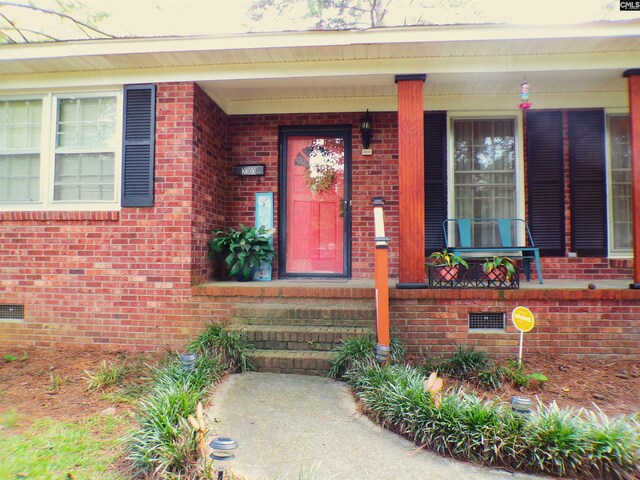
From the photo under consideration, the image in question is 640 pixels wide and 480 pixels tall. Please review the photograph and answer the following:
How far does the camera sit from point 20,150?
485cm

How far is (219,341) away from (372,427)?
5.52 feet

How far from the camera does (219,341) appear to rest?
373 centimetres

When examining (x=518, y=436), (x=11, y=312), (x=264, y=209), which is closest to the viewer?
(x=518, y=436)

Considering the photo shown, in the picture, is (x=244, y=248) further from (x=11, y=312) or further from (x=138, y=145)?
(x=11, y=312)

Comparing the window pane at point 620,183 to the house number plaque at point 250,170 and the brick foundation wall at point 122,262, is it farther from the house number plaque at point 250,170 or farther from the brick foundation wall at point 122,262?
the brick foundation wall at point 122,262

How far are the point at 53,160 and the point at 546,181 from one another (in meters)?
6.34

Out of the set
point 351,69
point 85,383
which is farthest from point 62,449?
point 351,69

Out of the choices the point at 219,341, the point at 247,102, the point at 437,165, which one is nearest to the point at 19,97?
the point at 247,102

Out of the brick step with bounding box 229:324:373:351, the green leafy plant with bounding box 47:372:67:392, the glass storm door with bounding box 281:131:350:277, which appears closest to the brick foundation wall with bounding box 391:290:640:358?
the brick step with bounding box 229:324:373:351

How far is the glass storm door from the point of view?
220 inches

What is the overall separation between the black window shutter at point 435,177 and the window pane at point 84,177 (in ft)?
13.2

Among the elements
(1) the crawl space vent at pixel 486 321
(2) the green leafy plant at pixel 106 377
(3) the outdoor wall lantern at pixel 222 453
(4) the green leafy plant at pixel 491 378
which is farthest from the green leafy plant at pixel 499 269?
(2) the green leafy plant at pixel 106 377

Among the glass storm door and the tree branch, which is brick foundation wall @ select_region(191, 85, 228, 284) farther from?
the tree branch

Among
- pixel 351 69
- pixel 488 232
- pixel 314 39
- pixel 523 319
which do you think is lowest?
pixel 523 319
